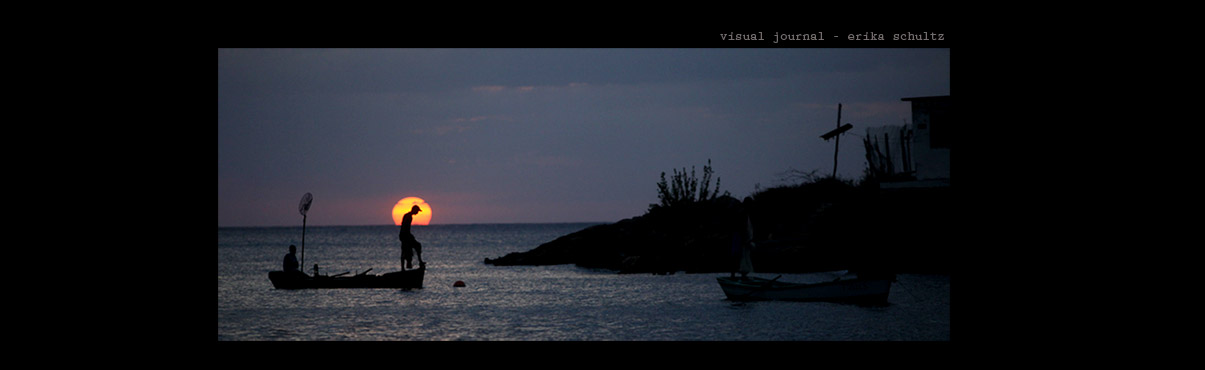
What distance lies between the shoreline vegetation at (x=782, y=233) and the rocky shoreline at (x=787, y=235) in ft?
0.14

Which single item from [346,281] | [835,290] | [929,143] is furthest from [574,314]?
[929,143]

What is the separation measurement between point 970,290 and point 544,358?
333 centimetres

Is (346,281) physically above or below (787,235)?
below

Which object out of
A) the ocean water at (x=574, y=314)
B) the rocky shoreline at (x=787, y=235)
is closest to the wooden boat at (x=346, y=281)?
the ocean water at (x=574, y=314)

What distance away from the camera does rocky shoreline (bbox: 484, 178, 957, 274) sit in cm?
3500

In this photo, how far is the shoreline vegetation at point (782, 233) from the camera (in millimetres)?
35062

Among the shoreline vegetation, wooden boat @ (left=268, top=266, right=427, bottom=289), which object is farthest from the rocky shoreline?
wooden boat @ (left=268, top=266, right=427, bottom=289)

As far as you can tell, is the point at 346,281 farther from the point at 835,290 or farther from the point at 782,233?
the point at 782,233

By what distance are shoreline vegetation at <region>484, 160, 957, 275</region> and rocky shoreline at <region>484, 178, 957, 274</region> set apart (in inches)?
1.7

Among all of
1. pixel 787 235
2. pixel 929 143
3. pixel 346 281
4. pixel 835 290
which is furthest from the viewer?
pixel 787 235

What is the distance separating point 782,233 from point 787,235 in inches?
27.4

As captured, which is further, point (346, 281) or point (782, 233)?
point (782, 233)

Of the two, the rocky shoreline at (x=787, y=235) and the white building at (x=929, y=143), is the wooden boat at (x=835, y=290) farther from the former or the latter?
the white building at (x=929, y=143)

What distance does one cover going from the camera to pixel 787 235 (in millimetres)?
43031
